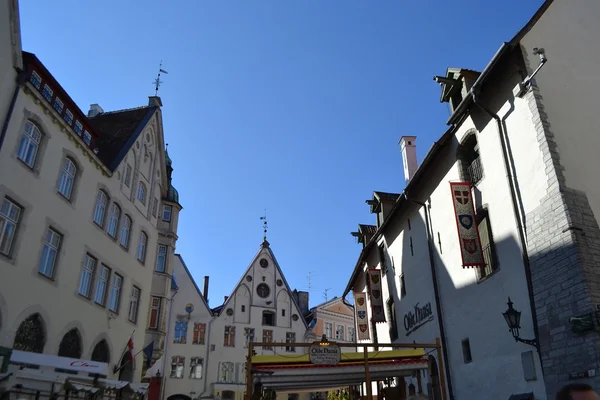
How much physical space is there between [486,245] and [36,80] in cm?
1435

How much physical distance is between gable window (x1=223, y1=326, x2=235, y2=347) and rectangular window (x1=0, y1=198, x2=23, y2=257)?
2655 centimetres

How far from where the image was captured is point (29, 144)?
15.1 meters

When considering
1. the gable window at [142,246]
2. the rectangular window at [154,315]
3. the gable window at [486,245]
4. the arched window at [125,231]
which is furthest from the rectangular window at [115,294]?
the gable window at [486,245]

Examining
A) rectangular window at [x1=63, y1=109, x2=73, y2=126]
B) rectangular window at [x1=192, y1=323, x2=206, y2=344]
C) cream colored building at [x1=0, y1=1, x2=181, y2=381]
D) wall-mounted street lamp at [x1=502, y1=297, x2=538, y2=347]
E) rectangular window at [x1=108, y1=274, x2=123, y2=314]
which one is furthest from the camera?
rectangular window at [x1=192, y1=323, x2=206, y2=344]

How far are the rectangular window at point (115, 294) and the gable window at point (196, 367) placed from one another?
57.1ft

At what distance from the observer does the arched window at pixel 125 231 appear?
71.7ft

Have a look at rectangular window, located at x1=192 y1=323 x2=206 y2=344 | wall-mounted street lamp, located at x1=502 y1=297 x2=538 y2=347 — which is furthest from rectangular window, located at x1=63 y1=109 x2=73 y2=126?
rectangular window, located at x1=192 y1=323 x2=206 y2=344

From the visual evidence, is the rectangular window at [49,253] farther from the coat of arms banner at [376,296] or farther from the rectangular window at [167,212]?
the coat of arms banner at [376,296]

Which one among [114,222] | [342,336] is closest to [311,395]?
[342,336]

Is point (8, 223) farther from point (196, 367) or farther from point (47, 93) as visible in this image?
point (196, 367)

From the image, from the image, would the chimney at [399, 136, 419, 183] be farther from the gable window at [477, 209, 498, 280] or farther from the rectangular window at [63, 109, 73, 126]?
the rectangular window at [63, 109, 73, 126]

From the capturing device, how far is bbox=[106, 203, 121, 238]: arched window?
20562mm

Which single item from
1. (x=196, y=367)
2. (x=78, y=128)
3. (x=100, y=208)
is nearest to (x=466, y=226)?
(x=78, y=128)

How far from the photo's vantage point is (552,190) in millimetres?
10617
